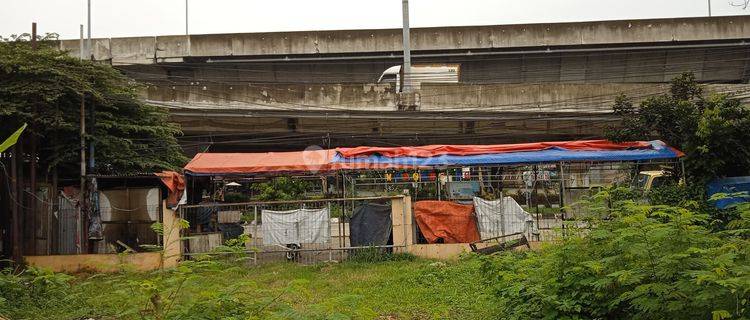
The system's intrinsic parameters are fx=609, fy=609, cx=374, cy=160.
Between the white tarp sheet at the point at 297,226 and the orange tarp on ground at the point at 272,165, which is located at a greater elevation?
the orange tarp on ground at the point at 272,165

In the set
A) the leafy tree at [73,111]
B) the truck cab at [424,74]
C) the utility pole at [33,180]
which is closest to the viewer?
the leafy tree at [73,111]

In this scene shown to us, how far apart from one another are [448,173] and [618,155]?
4203mm

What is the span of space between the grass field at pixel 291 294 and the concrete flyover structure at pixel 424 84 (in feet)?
34.4

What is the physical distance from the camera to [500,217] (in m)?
13.3

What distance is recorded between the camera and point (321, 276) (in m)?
11.2

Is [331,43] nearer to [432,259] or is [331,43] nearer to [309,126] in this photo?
[309,126]

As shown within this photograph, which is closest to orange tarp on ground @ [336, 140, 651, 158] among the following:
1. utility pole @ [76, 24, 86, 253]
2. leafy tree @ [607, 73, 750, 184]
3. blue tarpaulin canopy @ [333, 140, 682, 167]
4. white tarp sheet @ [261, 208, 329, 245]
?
blue tarpaulin canopy @ [333, 140, 682, 167]

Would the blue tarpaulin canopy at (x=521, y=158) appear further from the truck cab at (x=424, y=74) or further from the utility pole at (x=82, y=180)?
the truck cab at (x=424, y=74)

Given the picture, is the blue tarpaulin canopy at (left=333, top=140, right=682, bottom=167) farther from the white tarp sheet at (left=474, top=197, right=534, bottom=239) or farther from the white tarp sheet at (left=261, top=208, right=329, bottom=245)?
the white tarp sheet at (left=261, top=208, right=329, bottom=245)

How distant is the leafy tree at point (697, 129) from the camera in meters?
12.8

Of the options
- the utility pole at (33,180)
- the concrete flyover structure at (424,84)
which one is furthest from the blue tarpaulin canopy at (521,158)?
the utility pole at (33,180)

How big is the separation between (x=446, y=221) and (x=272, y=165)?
4.79m

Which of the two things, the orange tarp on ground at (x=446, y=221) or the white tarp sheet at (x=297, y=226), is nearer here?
the white tarp sheet at (x=297, y=226)

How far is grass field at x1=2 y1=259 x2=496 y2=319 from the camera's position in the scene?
471 centimetres
